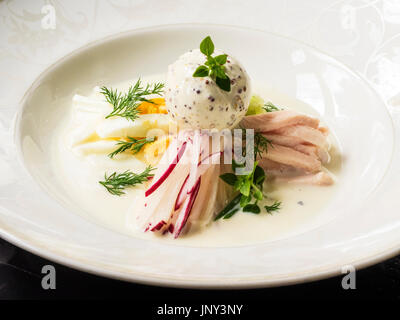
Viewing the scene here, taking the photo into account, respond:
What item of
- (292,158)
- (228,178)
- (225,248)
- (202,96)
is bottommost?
(225,248)

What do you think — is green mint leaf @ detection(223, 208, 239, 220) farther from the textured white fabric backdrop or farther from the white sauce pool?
the textured white fabric backdrop

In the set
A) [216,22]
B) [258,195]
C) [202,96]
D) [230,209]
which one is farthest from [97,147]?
[216,22]

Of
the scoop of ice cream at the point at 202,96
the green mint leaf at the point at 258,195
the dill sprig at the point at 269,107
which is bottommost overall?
the green mint leaf at the point at 258,195

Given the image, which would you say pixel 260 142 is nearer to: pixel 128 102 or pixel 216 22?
pixel 128 102

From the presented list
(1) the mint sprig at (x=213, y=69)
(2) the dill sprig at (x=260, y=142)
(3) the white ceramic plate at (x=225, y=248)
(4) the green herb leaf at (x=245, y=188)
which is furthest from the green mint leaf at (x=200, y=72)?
(3) the white ceramic plate at (x=225, y=248)

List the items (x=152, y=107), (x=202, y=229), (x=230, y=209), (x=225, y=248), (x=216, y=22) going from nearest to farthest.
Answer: (x=225, y=248) < (x=202, y=229) < (x=230, y=209) < (x=152, y=107) < (x=216, y=22)

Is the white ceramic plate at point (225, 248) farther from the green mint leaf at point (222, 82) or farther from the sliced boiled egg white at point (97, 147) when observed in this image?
the green mint leaf at point (222, 82)

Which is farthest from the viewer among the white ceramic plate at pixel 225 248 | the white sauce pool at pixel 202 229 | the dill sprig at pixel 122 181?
the dill sprig at pixel 122 181
